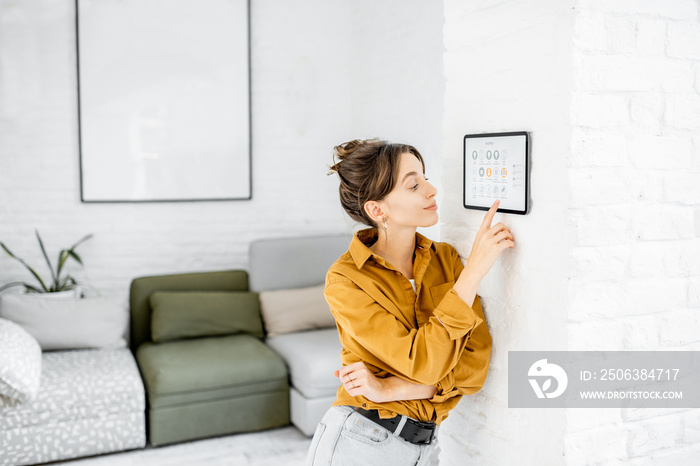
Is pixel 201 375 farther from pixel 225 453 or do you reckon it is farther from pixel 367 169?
pixel 367 169

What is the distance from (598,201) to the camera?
1339mm

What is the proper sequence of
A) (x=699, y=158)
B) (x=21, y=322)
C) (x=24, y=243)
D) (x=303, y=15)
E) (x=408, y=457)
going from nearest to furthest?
(x=699, y=158)
(x=408, y=457)
(x=21, y=322)
(x=24, y=243)
(x=303, y=15)

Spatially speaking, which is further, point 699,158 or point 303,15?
point 303,15

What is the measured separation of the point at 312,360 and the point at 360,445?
6.35 ft

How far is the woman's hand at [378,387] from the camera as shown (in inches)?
59.5

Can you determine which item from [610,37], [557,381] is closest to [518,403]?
[557,381]

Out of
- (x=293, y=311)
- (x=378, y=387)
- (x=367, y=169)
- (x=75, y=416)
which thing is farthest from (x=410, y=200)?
(x=293, y=311)

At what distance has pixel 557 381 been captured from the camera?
1.40 metres

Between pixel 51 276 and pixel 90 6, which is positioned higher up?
pixel 90 6

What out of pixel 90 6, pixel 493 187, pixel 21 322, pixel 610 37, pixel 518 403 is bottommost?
pixel 21 322

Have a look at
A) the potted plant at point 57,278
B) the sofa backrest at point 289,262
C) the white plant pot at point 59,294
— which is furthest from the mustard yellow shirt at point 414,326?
the potted plant at point 57,278

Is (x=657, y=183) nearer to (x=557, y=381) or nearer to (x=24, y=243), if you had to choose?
(x=557, y=381)

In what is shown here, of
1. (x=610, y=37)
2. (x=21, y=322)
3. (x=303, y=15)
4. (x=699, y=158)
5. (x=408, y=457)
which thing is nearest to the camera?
(x=610, y=37)

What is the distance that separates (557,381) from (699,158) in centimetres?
61
